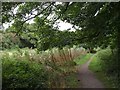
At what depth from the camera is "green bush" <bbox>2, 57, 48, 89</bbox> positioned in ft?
26.9

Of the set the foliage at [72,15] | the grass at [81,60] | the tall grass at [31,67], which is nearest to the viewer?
the foliage at [72,15]

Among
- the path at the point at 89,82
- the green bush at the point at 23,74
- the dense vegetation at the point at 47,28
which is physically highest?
the dense vegetation at the point at 47,28

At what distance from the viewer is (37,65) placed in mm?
9711

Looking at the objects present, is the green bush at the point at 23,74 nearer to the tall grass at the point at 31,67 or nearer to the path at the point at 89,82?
the tall grass at the point at 31,67

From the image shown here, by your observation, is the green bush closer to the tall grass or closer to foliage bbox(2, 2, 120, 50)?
the tall grass

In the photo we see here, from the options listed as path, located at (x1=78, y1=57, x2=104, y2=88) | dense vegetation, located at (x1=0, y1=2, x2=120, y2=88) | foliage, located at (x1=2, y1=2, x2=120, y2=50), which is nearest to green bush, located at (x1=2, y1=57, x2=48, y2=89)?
dense vegetation, located at (x1=0, y1=2, x2=120, y2=88)

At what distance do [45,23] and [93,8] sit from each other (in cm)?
234

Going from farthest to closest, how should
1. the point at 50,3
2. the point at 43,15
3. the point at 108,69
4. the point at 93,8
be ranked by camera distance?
the point at 108,69, the point at 43,15, the point at 50,3, the point at 93,8

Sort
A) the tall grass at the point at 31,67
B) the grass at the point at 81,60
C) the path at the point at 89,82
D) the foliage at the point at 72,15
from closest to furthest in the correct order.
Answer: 1. the foliage at the point at 72,15
2. the tall grass at the point at 31,67
3. the path at the point at 89,82
4. the grass at the point at 81,60

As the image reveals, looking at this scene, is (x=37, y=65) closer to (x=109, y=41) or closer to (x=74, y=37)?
(x=74, y=37)

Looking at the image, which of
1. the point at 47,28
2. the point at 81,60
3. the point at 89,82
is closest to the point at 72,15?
the point at 47,28

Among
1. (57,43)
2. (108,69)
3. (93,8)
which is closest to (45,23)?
(57,43)

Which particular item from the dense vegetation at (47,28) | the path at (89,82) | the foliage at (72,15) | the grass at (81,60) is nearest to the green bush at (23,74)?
the dense vegetation at (47,28)

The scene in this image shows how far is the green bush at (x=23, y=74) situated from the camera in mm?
8211
